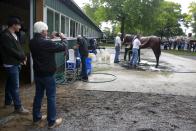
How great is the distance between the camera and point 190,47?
3859cm

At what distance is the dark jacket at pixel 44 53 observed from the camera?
529 cm

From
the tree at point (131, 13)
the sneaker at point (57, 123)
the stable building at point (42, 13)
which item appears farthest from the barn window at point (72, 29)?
the tree at point (131, 13)

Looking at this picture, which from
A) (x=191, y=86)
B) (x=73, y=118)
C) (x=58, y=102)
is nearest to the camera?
(x=73, y=118)

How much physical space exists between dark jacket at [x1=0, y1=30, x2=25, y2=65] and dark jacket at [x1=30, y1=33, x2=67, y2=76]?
0.73 meters

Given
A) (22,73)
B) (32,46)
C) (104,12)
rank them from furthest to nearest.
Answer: (104,12), (22,73), (32,46)

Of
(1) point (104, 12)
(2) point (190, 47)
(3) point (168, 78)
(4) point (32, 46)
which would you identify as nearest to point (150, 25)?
(1) point (104, 12)

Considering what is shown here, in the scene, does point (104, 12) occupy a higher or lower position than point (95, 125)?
higher

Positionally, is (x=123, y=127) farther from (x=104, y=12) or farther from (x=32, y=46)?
(x=104, y=12)

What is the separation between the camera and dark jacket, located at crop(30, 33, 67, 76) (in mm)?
A: 5285

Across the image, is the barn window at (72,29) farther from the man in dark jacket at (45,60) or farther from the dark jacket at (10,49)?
the man in dark jacket at (45,60)

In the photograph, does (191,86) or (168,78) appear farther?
(168,78)

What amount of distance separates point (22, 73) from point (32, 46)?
6.20 metres

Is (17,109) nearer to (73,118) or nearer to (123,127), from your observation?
(73,118)

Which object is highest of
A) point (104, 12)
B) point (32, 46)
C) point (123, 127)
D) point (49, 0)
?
point (104, 12)
